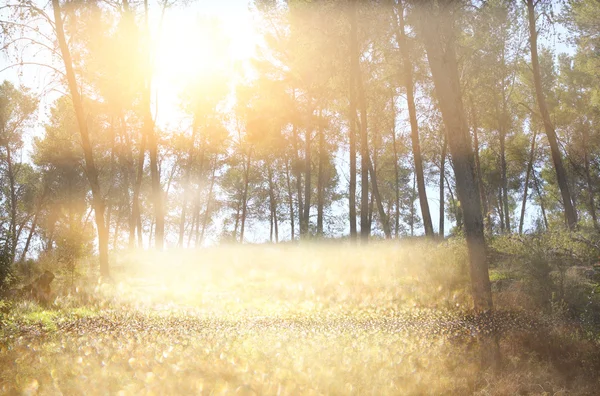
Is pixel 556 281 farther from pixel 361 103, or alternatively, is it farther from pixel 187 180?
pixel 187 180

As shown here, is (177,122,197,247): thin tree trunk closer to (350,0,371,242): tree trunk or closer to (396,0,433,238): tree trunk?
(350,0,371,242): tree trunk

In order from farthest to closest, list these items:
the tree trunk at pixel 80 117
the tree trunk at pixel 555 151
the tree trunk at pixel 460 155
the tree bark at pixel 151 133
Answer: the tree bark at pixel 151 133
the tree trunk at pixel 555 151
the tree trunk at pixel 80 117
the tree trunk at pixel 460 155

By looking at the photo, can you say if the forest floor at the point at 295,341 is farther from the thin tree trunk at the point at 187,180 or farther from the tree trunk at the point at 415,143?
the thin tree trunk at the point at 187,180

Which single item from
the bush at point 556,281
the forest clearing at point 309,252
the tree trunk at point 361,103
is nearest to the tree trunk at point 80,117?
the forest clearing at point 309,252

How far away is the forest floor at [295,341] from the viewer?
4785 mm

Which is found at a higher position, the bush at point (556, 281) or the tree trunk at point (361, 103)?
the tree trunk at point (361, 103)

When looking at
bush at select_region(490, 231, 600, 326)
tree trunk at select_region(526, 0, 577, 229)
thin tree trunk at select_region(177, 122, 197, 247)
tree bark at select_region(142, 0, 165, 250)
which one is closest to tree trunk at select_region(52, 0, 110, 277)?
tree bark at select_region(142, 0, 165, 250)

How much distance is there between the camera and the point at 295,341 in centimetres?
612

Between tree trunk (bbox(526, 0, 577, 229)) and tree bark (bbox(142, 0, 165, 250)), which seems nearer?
tree trunk (bbox(526, 0, 577, 229))

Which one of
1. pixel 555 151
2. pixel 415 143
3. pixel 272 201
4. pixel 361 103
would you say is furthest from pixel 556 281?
pixel 272 201

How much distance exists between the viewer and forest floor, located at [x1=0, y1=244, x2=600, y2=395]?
4785mm

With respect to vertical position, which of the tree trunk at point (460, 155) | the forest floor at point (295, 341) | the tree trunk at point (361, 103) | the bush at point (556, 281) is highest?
the tree trunk at point (361, 103)

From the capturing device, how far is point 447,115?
830cm

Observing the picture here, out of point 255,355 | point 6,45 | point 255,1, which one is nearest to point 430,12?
point 255,355
